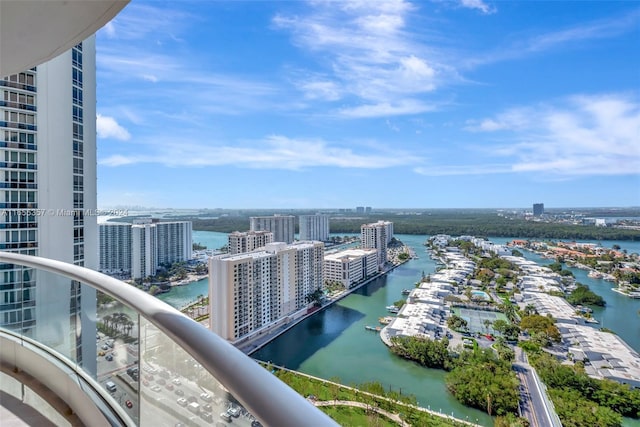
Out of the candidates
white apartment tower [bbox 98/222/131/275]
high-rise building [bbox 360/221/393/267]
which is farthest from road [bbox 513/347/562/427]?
high-rise building [bbox 360/221/393/267]

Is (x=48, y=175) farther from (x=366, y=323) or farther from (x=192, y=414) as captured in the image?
(x=366, y=323)

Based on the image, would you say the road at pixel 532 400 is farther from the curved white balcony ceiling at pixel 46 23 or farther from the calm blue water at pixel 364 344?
the curved white balcony ceiling at pixel 46 23

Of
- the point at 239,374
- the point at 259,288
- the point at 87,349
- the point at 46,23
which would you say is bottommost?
the point at 259,288

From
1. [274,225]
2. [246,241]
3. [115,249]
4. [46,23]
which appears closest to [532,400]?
[46,23]

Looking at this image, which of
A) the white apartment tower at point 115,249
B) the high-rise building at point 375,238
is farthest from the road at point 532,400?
the high-rise building at point 375,238

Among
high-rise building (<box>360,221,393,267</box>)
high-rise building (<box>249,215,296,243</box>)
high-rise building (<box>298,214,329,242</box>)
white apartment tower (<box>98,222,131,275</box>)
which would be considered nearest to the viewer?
white apartment tower (<box>98,222,131,275</box>)

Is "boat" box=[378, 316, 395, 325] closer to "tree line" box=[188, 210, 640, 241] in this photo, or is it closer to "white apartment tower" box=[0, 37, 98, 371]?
"white apartment tower" box=[0, 37, 98, 371]

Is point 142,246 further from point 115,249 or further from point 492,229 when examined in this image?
point 492,229
